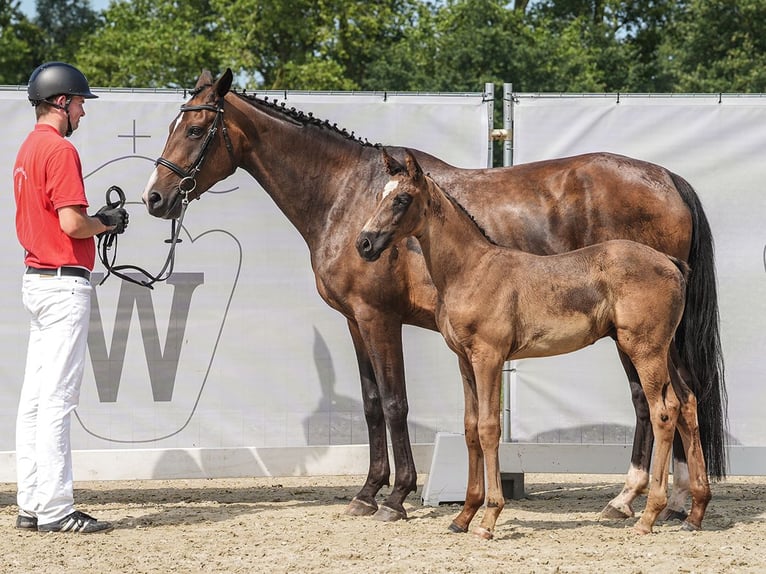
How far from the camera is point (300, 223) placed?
622 cm

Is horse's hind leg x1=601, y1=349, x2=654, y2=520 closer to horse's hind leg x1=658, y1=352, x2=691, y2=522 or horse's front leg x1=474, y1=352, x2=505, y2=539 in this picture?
horse's hind leg x1=658, y1=352, x2=691, y2=522

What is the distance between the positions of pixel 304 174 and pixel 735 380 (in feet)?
10.8

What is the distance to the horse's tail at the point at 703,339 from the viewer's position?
19.4 feet

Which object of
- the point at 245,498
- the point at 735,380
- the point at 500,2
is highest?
the point at 500,2

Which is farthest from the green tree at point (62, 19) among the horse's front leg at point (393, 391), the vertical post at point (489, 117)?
the horse's front leg at point (393, 391)

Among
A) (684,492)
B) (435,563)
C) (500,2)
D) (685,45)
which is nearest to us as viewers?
(435,563)

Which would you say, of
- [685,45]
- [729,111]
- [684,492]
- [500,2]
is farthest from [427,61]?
[684,492]

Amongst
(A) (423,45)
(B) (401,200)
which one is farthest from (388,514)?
(A) (423,45)

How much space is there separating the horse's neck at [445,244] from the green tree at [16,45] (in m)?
28.3

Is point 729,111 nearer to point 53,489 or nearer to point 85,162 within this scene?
point 85,162

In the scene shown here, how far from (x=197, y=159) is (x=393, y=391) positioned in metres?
1.75

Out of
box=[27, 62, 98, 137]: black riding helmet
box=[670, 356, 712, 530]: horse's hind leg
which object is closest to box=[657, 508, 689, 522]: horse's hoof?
box=[670, 356, 712, 530]: horse's hind leg

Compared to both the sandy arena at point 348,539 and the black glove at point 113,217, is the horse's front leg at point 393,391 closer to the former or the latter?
the sandy arena at point 348,539

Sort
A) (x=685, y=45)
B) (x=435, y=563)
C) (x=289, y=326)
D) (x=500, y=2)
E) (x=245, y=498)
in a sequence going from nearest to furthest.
A: 1. (x=435, y=563)
2. (x=245, y=498)
3. (x=289, y=326)
4. (x=685, y=45)
5. (x=500, y=2)
